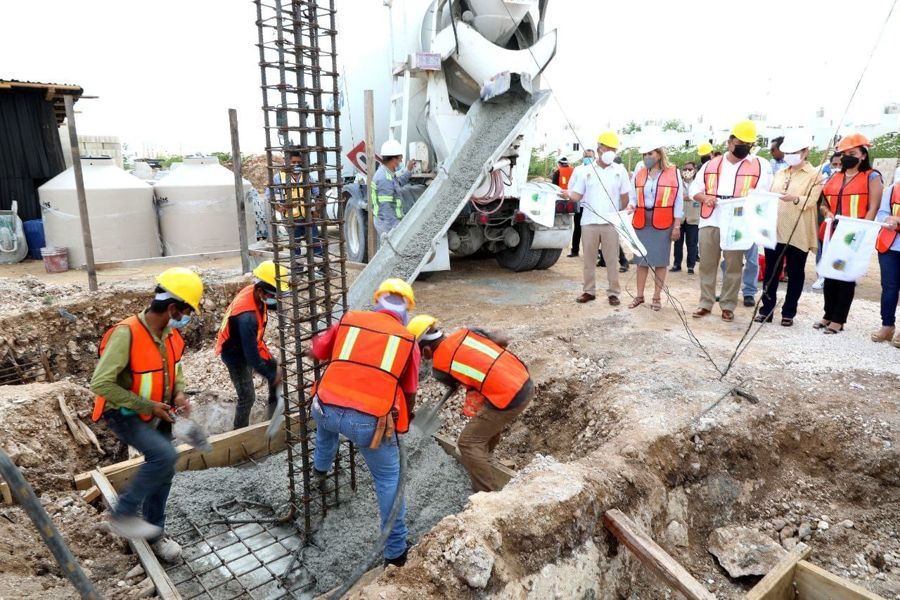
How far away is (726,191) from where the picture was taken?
516 centimetres

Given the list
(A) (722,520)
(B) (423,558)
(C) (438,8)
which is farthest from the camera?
(C) (438,8)

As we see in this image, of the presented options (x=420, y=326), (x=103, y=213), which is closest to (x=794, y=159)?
(x=420, y=326)

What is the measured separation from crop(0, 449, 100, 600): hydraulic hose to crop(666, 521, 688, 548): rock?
8.63ft

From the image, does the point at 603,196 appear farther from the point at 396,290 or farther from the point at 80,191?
the point at 80,191

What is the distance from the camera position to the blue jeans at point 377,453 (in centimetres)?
273

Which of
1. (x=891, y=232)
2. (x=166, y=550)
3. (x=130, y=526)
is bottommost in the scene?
(x=166, y=550)

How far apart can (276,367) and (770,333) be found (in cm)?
418

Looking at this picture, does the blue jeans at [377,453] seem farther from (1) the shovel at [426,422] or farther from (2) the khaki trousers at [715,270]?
(2) the khaki trousers at [715,270]

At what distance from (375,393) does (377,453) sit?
358 mm

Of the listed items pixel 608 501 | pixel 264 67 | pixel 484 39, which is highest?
pixel 484 39

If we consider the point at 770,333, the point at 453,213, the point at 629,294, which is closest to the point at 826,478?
the point at 770,333

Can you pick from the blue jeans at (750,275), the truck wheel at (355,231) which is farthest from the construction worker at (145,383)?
the blue jeans at (750,275)

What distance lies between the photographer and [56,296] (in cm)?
618

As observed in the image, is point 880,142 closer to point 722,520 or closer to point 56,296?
point 722,520
